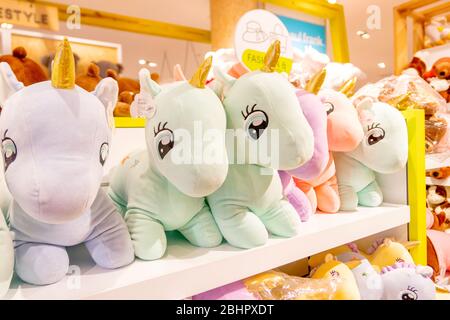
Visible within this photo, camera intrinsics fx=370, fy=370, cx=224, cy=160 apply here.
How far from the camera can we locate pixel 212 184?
598 millimetres

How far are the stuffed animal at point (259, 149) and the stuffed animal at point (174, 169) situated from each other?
0.05 metres

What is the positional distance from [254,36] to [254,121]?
35 cm

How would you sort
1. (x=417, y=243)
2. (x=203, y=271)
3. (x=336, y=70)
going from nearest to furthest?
1. (x=203, y=271)
2. (x=417, y=243)
3. (x=336, y=70)

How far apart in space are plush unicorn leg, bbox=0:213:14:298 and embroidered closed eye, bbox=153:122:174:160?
0.25m

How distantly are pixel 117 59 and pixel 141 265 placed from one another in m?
1.40

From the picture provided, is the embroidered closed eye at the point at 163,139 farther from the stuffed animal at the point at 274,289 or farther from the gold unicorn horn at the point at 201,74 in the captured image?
the stuffed animal at the point at 274,289

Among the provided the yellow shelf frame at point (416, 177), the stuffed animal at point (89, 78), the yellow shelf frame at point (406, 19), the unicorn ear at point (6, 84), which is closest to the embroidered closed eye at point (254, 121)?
the unicorn ear at point (6, 84)

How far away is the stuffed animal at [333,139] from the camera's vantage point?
94cm

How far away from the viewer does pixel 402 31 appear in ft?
6.78

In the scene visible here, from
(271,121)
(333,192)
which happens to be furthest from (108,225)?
(333,192)

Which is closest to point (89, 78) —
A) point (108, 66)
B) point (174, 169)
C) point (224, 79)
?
point (108, 66)

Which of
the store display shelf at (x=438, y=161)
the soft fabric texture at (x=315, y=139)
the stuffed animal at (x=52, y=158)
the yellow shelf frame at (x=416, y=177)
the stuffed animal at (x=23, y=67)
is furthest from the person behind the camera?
the store display shelf at (x=438, y=161)

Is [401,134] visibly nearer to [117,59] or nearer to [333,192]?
[333,192]

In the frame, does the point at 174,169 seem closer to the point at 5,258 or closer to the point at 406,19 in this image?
the point at 5,258
